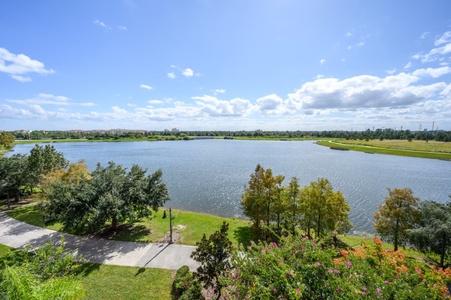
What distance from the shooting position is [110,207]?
1667cm

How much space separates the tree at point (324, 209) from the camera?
60.6ft

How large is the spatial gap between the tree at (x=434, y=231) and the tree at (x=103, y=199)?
784 inches

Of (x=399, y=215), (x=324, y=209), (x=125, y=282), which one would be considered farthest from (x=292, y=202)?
(x=125, y=282)

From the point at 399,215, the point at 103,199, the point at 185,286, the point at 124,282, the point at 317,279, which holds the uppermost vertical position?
the point at 317,279

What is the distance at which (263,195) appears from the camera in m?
20.0

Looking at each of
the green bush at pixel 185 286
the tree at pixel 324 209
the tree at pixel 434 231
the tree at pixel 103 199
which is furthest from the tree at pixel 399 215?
the tree at pixel 103 199

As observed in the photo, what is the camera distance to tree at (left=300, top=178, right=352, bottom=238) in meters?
18.5

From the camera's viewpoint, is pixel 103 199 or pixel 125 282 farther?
pixel 103 199

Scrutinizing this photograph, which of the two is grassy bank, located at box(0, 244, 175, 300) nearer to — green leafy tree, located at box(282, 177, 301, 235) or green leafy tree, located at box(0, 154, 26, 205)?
green leafy tree, located at box(282, 177, 301, 235)

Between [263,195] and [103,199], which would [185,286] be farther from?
[263,195]

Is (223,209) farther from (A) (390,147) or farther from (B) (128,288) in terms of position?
(A) (390,147)

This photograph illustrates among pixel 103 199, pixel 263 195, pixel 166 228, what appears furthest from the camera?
pixel 166 228

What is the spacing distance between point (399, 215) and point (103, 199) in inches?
895

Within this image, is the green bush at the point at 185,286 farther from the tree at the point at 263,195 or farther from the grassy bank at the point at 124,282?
the tree at the point at 263,195
